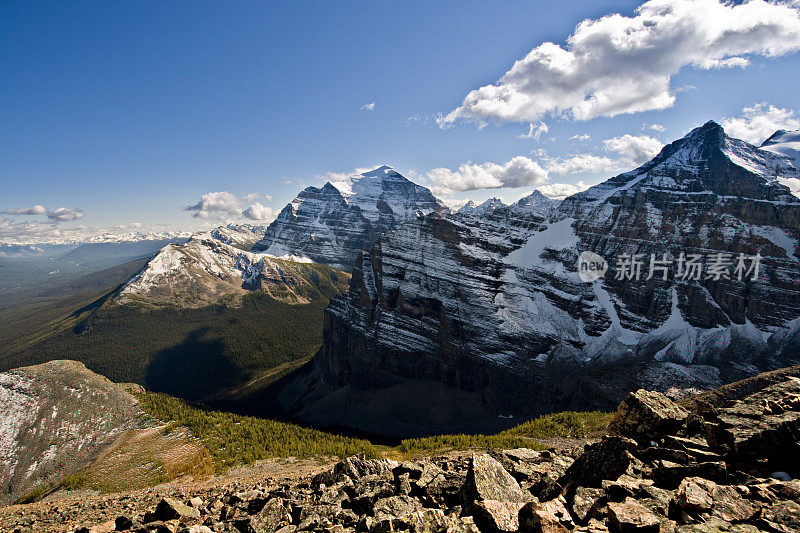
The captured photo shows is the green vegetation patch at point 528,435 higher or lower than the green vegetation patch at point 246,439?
higher

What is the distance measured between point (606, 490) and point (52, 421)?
109955 millimetres

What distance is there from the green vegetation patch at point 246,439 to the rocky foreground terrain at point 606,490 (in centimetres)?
5544

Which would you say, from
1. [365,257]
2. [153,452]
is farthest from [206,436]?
[365,257]

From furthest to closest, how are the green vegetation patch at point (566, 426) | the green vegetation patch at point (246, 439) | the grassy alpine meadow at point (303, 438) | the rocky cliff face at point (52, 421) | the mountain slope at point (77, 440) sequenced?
the green vegetation patch at point (246, 439), the grassy alpine meadow at point (303, 438), the green vegetation patch at point (566, 426), the rocky cliff face at point (52, 421), the mountain slope at point (77, 440)

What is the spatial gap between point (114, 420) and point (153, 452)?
70.9ft

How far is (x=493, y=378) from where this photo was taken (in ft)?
443

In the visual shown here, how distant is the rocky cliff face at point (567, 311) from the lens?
131 metres

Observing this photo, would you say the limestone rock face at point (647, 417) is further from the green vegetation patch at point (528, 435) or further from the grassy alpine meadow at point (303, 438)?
the green vegetation patch at point (528, 435)

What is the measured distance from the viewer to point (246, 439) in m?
88.6

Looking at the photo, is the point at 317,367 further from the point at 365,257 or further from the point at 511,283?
the point at 511,283

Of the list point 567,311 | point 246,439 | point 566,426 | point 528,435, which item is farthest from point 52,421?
point 567,311

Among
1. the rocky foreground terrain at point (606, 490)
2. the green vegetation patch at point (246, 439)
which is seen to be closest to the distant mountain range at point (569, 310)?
the green vegetation patch at point (246, 439)

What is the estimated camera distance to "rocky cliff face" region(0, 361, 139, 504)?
6538 centimetres

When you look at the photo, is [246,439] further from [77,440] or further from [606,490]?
[606,490]
